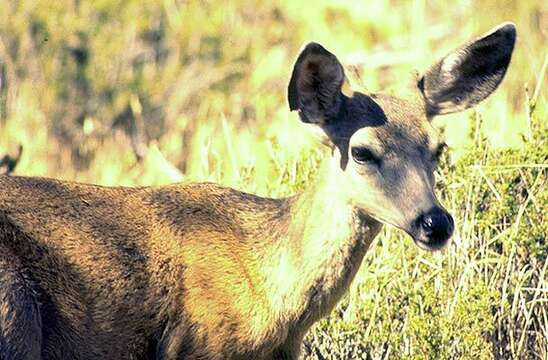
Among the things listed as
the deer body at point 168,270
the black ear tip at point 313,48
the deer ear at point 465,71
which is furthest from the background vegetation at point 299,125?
the deer body at point 168,270

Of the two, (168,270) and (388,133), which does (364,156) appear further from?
(168,270)

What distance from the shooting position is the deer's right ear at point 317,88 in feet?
23.7

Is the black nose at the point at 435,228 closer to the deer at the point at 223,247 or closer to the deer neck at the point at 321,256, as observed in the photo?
the deer at the point at 223,247

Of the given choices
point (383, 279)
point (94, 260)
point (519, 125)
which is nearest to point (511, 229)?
point (383, 279)

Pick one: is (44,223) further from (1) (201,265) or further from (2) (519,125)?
(2) (519,125)

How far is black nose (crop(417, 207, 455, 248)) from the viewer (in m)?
6.89

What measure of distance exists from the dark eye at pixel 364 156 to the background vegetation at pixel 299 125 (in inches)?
21.8

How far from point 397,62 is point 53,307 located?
27.3 feet

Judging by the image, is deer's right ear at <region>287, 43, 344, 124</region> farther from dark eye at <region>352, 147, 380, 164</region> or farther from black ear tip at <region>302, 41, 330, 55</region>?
dark eye at <region>352, 147, 380, 164</region>

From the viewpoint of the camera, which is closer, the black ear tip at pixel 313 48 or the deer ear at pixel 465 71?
the black ear tip at pixel 313 48

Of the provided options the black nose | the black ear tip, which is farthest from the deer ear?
the black nose

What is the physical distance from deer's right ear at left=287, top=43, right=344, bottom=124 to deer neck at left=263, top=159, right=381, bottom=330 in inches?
9.6

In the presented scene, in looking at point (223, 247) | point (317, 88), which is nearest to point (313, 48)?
point (317, 88)

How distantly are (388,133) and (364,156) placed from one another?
6.2 inches
